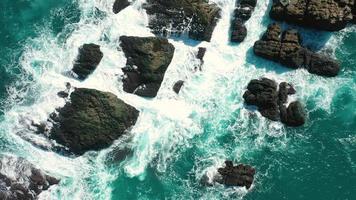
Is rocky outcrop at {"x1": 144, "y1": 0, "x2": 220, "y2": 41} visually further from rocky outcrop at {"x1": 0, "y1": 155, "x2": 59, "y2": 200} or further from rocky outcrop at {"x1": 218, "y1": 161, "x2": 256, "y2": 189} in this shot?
rocky outcrop at {"x1": 0, "y1": 155, "x2": 59, "y2": 200}

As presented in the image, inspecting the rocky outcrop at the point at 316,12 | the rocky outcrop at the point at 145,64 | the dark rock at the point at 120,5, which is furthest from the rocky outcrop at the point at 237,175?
the dark rock at the point at 120,5

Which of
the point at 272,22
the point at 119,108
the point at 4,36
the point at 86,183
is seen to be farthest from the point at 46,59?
the point at 272,22

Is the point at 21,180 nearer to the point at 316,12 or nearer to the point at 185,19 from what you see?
the point at 185,19

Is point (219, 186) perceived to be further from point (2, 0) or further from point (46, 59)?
point (2, 0)

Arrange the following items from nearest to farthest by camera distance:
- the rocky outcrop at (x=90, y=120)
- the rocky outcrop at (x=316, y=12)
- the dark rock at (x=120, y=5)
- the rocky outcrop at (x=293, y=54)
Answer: the rocky outcrop at (x=90, y=120) → the rocky outcrop at (x=316, y=12) → the rocky outcrop at (x=293, y=54) → the dark rock at (x=120, y=5)

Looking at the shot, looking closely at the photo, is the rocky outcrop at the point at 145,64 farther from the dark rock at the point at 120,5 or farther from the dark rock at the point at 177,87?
the dark rock at the point at 120,5

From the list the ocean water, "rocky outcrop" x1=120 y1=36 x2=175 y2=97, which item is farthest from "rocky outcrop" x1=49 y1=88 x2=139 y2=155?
"rocky outcrop" x1=120 y1=36 x2=175 y2=97
